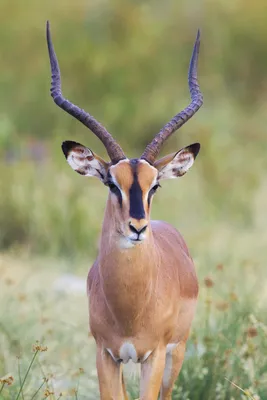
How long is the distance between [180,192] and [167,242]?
9.84 meters

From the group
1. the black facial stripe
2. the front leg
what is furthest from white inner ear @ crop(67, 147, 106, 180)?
the front leg

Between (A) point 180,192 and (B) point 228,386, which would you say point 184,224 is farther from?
(B) point 228,386

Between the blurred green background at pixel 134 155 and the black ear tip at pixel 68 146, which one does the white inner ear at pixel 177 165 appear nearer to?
the black ear tip at pixel 68 146

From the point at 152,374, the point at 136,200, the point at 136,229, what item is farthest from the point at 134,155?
the point at 136,229

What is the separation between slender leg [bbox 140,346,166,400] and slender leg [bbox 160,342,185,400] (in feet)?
1.72

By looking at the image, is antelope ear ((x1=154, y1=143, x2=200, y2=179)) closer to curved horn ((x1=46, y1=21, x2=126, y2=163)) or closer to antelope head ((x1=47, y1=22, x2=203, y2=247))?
antelope head ((x1=47, y1=22, x2=203, y2=247))

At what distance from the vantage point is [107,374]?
5.57 metres

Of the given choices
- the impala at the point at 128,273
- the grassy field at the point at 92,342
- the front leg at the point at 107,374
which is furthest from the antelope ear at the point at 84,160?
the grassy field at the point at 92,342

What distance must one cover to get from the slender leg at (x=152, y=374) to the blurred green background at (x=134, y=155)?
2.00 feet

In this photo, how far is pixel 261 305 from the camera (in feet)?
28.6

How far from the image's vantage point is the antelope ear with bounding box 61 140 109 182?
5.48m

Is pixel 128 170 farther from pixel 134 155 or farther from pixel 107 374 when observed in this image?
pixel 134 155

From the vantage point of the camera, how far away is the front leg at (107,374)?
18.2ft

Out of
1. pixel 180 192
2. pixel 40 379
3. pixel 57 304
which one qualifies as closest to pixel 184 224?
pixel 180 192
